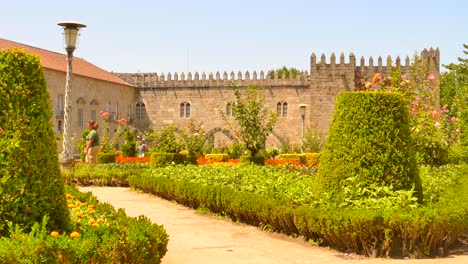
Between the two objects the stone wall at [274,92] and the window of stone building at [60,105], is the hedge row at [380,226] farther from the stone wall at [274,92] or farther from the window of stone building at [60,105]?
the window of stone building at [60,105]

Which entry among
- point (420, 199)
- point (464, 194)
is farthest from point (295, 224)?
point (464, 194)

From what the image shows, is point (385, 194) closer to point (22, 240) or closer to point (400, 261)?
point (400, 261)

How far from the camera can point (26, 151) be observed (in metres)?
4.73

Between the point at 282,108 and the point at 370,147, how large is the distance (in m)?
28.8

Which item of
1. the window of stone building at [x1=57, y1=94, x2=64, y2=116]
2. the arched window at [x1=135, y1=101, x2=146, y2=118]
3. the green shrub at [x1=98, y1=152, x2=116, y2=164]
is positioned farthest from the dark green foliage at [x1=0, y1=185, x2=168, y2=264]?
the arched window at [x1=135, y1=101, x2=146, y2=118]

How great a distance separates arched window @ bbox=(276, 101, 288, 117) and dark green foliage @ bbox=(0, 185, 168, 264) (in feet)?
102

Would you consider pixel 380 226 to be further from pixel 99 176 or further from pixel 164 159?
pixel 164 159

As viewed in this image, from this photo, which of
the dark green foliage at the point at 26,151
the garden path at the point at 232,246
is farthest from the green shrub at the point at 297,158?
the dark green foliage at the point at 26,151

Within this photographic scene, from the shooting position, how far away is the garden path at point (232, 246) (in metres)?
6.39

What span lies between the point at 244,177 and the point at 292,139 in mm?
25086

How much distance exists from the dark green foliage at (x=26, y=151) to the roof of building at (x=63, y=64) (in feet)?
89.1

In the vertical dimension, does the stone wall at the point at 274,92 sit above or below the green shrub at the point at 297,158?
above

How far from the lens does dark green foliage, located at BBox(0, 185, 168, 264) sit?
4.25m

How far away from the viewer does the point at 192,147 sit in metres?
21.0
